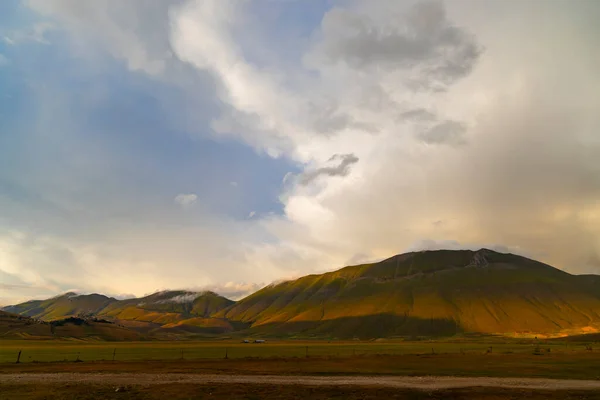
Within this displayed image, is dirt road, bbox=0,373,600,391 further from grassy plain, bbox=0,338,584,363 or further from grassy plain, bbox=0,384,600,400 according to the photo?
grassy plain, bbox=0,338,584,363

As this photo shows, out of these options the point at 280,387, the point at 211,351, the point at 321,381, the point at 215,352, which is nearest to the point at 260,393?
the point at 280,387

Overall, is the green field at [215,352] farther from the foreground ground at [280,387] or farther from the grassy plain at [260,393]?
the grassy plain at [260,393]

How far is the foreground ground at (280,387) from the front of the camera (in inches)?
1293

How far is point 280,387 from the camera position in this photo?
1446 inches

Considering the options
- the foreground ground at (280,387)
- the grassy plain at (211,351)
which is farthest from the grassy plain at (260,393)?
the grassy plain at (211,351)

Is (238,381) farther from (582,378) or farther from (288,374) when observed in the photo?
(582,378)

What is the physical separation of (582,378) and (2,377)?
64.9 meters

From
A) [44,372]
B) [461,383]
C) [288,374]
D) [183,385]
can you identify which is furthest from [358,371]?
[44,372]

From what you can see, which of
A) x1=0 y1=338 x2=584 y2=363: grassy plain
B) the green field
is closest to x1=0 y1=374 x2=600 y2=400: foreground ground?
the green field

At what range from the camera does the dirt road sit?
3828cm

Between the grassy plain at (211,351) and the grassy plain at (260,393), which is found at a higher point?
the grassy plain at (260,393)

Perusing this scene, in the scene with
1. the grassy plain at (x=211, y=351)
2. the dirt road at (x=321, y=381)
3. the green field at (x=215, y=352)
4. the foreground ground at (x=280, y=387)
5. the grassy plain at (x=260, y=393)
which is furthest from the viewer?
the grassy plain at (x=211, y=351)

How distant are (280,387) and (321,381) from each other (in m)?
6.07

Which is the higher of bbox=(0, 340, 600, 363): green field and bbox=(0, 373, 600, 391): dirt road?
bbox=(0, 373, 600, 391): dirt road
